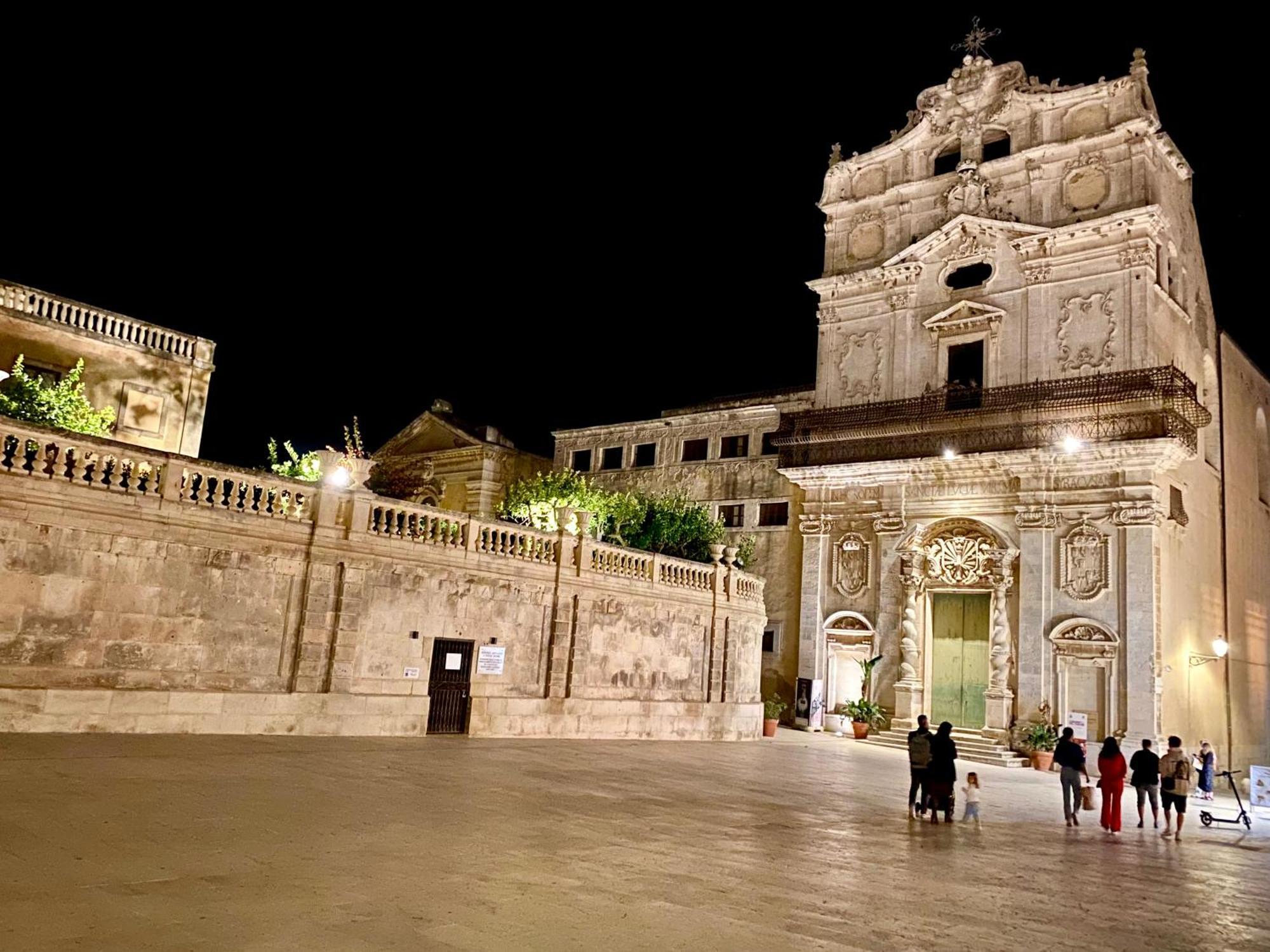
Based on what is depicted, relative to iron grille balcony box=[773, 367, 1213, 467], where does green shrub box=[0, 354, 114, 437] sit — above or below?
below

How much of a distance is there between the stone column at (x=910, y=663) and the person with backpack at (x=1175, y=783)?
47.2ft

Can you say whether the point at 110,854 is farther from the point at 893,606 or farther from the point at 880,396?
the point at 880,396

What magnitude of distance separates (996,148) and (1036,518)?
13303 millimetres

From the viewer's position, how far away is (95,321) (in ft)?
81.9

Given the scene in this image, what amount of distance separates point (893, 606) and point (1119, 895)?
21965 mm

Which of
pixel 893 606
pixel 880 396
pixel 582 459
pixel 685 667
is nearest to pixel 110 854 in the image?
pixel 685 667

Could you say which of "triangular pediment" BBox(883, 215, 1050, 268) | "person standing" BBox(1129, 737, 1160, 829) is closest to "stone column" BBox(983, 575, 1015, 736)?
"triangular pediment" BBox(883, 215, 1050, 268)

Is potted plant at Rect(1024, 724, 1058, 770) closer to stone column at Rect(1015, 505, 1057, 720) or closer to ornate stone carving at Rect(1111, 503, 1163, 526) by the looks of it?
stone column at Rect(1015, 505, 1057, 720)

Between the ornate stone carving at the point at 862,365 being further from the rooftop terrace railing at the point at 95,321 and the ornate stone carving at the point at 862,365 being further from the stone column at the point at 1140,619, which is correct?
the rooftop terrace railing at the point at 95,321

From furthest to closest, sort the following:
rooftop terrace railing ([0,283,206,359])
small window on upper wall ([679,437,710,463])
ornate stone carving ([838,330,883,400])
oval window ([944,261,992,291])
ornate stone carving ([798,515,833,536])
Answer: small window on upper wall ([679,437,710,463]) < ornate stone carving ([838,330,883,400]) < ornate stone carving ([798,515,833,536]) < oval window ([944,261,992,291]) < rooftop terrace railing ([0,283,206,359])

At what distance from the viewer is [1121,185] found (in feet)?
95.5

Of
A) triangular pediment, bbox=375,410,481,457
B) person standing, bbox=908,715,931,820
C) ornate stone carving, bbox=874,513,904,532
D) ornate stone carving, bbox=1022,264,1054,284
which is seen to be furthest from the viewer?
triangular pediment, bbox=375,410,481,457

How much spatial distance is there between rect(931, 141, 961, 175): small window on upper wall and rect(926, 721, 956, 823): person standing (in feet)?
82.8

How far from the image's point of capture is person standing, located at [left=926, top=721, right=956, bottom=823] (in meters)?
13.4
